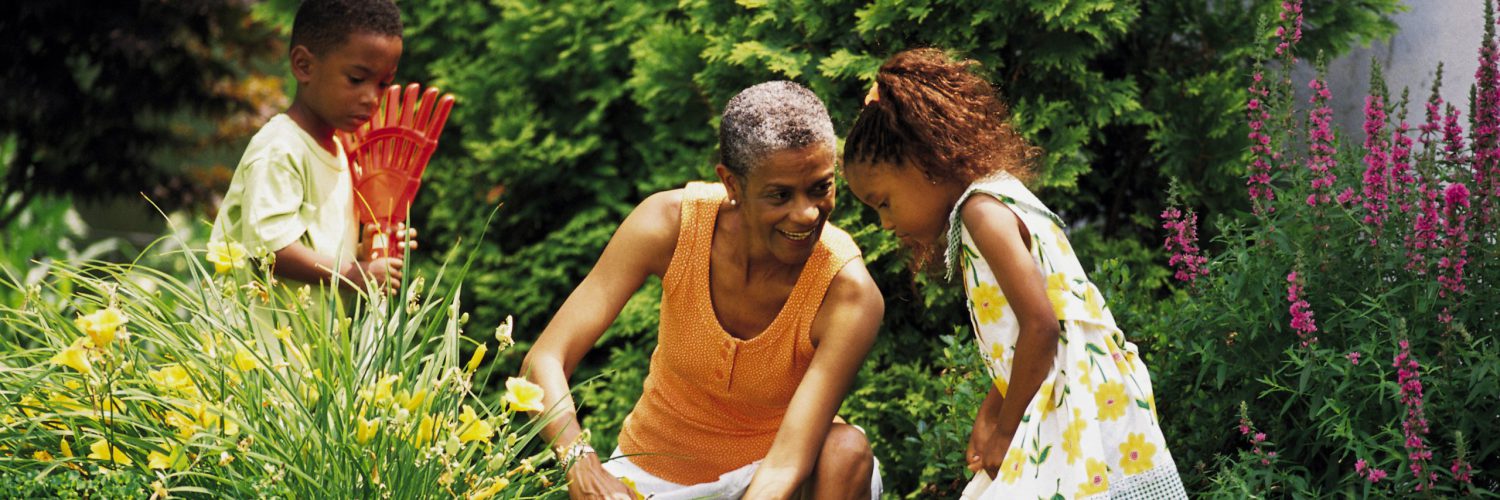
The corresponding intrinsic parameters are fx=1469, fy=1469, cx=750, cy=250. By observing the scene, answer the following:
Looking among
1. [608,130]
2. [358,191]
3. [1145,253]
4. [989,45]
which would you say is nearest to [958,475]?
[1145,253]

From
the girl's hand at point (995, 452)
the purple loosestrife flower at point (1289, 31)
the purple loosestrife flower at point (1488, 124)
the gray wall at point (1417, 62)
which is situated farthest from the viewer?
the gray wall at point (1417, 62)

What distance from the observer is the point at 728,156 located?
2.88 metres

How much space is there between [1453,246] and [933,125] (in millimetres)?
1039

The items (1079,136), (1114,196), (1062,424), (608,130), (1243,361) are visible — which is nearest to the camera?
(1062,424)

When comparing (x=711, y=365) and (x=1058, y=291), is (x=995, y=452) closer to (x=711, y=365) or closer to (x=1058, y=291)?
(x=1058, y=291)

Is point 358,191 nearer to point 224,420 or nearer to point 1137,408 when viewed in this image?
point 224,420

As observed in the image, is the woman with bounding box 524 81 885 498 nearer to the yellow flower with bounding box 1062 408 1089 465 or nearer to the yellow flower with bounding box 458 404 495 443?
the yellow flower with bounding box 458 404 495 443

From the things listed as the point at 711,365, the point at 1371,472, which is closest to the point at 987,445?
the point at 711,365

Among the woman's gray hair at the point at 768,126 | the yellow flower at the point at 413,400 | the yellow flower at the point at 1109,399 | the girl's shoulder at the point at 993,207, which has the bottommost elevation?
the yellow flower at the point at 1109,399

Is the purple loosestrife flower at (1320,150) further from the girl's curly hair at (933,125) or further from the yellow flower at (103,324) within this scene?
the yellow flower at (103,324)

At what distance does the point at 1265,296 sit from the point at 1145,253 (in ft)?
3.15

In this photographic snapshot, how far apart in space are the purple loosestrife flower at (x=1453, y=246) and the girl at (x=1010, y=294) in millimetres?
608

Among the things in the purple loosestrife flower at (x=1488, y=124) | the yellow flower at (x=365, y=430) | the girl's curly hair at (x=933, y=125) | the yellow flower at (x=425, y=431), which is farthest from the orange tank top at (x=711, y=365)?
the purple loosestrife flower at (x=1488, y=124)

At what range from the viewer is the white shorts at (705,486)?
3.06m
